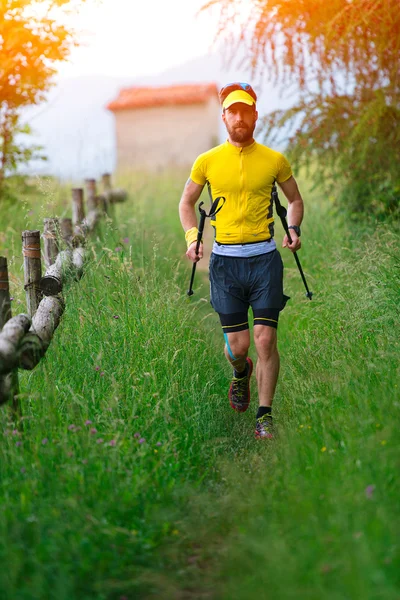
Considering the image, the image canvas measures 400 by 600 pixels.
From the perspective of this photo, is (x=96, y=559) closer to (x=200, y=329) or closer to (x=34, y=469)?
(x=34, y=469)

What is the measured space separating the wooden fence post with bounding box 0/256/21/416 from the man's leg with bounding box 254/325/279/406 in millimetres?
1600

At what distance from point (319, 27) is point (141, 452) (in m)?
5.41

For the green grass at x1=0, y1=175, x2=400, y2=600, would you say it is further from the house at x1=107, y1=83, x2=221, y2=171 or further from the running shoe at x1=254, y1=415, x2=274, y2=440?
the house at x1=107, y1=83, x2=221, y2=171

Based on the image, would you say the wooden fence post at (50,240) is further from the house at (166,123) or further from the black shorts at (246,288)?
the house at (166,123)

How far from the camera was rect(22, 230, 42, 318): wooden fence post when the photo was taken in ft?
16.2

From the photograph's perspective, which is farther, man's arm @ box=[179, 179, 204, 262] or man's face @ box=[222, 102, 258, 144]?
man's arm @ box=[179, 179, 204, 262]

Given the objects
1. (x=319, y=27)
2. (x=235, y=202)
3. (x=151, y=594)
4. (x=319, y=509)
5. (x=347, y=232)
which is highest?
(x=319, y=27)

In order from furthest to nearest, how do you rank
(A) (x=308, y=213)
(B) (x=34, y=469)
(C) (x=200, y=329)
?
1. (A) (x=308, y=213)
2. (C) (x=200, y=329)
3. (B) (x=34, y=469)

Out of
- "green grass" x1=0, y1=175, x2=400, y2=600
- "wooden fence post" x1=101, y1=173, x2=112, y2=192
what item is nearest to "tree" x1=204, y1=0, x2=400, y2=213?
"green grass" x1=0, y1=175, x2=400, y2=600

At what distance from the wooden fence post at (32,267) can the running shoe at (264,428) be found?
1666mm

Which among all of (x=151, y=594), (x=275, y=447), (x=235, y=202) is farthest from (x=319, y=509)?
(x=235, y=202)

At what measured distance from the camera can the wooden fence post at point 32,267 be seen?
4941 mm

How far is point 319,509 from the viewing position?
3.12 metres

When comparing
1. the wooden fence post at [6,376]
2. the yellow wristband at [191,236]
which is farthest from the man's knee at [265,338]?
the wooden fence post at [6,376]
